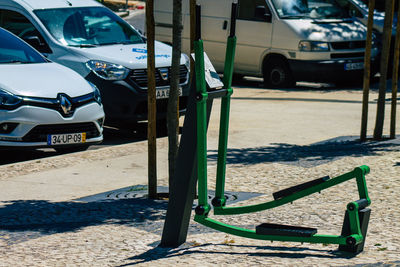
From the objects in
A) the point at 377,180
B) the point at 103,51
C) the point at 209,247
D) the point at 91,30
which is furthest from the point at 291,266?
the point at 91,30

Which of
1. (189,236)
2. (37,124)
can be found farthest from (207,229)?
(37,124)

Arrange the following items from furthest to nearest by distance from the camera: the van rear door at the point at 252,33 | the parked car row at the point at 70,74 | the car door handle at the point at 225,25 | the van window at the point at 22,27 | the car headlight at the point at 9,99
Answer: the car door handle at the point at 225,25 < the van rear door at the point at 252,33 < the van window at the point at 22,27 < the parked car row at the point at 70,74 < the car headlight at the point at 9,99

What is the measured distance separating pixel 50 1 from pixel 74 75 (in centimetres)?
227

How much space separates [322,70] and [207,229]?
32.3 feet

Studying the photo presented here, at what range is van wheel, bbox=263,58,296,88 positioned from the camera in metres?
16.2

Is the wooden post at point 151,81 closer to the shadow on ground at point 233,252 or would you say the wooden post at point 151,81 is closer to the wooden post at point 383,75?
the shadow on ground at point 233,252

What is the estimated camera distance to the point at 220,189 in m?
5.62

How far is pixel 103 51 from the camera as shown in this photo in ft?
35.3

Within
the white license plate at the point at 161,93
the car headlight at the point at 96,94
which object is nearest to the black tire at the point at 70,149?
the car headlight at the point at 96,94

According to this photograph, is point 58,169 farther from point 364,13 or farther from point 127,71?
point 364,13

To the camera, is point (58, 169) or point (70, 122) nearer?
point (58, 169)

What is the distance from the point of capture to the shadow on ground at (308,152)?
8.90m

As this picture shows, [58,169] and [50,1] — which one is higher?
[50,1]

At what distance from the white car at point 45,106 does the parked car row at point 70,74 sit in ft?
0.03
